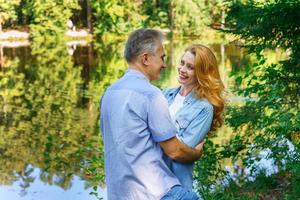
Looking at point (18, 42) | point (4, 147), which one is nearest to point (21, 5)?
point (18, 42)

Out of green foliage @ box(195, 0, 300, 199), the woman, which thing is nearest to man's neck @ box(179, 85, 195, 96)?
the woman

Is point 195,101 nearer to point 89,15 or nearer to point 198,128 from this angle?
point 198,128

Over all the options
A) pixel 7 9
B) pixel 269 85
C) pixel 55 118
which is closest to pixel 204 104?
pixel 269 85

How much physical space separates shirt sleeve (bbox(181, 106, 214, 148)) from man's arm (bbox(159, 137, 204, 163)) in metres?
0.05

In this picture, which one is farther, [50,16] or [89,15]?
[89,15]

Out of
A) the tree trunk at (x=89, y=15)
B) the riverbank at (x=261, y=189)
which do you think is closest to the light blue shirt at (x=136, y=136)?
the riverbank at (x=261, y=189)

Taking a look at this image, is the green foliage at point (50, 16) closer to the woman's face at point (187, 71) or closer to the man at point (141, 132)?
the woman's face at point (187, 71)

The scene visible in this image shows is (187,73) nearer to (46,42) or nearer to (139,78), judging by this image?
(139,78)

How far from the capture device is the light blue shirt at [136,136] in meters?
2.25

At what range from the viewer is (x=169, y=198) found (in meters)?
2.34

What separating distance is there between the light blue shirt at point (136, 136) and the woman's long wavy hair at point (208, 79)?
13.2 inches

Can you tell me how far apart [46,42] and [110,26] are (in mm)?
5404

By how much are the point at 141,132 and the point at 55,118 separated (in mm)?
9460

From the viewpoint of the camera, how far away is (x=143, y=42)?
7.51ft
